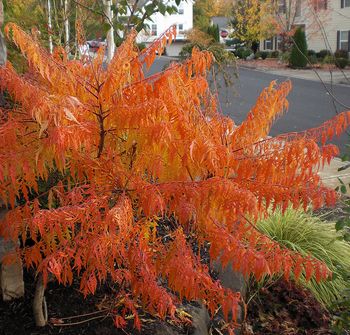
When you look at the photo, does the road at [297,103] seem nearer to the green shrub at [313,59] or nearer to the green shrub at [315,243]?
the green shrub at [315,243]

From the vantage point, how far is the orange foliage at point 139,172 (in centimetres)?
255

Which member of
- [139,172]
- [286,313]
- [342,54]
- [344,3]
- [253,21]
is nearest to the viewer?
[139,172]

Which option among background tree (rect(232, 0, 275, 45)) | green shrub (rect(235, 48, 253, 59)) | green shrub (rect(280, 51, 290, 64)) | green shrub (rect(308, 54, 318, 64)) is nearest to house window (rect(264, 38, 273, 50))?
green shrub (rect(235, 48, 253, 59))

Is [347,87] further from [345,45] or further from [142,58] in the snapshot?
[142,58]

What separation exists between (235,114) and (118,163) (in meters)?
13.9

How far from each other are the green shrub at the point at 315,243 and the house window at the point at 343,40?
33.7 metres

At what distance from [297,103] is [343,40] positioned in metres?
19.9

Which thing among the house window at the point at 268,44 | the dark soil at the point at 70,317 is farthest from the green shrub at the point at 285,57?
the dark soil at the point at 70,317

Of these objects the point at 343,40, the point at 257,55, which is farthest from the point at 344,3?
the point at 257,55

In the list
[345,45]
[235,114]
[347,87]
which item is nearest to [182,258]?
[235,114]

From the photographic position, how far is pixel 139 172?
286 cm

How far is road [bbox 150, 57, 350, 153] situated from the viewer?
14.3m

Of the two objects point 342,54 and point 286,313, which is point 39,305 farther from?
point 342,54

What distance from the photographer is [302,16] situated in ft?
139
